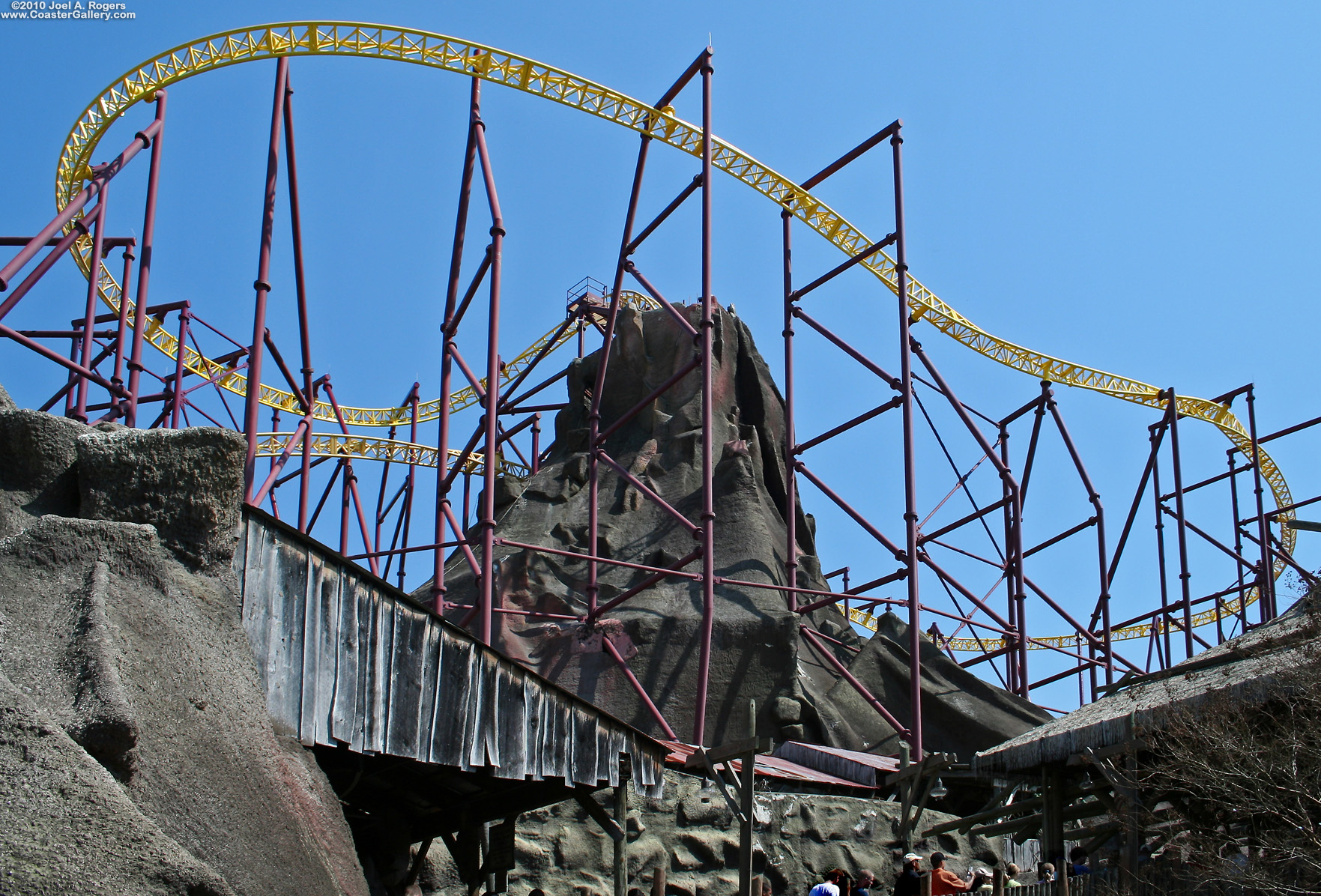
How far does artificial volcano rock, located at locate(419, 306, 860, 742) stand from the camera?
58.7 ft

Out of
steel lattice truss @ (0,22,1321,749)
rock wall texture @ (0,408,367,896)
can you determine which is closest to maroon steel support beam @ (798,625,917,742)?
steel lattice truss @ (0,22,1321,749)

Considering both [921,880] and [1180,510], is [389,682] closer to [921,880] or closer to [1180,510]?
[921,880]

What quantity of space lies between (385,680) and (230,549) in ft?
4.86

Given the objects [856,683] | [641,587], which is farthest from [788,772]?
[856,683]

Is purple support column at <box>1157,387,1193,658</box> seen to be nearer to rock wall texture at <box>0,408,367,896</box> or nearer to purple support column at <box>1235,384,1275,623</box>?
purple support column at <box>1235,384,1275,623</box>

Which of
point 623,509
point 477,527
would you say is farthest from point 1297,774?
point 623,509

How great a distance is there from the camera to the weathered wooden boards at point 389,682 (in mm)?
7457

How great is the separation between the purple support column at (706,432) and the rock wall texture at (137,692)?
310 inches

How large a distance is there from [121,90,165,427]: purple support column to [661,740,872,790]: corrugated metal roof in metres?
6.47

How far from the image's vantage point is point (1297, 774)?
7.90m

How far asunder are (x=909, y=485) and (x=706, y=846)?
597 centimetres

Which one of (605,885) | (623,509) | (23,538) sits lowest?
(605,885)

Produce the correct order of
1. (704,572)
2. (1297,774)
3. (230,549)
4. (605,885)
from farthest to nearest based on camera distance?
(704,572) → (605,885) → (1297,774) → (230,549)

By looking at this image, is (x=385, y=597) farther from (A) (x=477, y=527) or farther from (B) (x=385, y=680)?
(A) (x=477, y=527)
